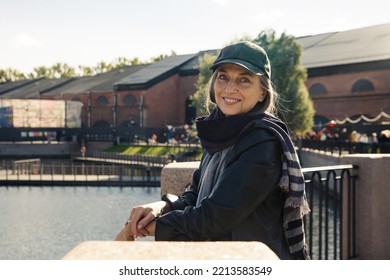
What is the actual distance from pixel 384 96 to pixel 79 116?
126ft

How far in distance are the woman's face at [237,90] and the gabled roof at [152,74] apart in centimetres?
5637

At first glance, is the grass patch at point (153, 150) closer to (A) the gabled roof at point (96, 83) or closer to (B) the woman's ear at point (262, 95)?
(A) the gabled roof at point (96, 83)

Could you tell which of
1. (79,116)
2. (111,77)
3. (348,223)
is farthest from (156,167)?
(348,223)

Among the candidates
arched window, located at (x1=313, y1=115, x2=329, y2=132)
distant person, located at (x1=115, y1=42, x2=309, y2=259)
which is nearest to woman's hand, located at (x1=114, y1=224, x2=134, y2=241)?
distant person, located at (x1=115, y1=42, x2=309, y2=259)

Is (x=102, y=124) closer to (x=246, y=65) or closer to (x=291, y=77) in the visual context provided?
(x=291, y=77)

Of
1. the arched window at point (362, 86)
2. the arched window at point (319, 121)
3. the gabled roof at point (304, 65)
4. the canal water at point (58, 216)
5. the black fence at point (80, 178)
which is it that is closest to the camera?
the canal water at point (58, 216)

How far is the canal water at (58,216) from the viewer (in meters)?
22.9

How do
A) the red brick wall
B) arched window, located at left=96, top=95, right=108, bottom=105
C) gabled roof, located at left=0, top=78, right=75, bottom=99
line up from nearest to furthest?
1. the red brick wall
2. arched window, located at left=96, top=95, right=108, bottom=105
3. gabled roof, located at left=0, top=78, right=75, bottom=99

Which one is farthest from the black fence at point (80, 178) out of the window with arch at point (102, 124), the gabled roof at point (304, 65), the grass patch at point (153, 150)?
the window with arch at point (102, 124)

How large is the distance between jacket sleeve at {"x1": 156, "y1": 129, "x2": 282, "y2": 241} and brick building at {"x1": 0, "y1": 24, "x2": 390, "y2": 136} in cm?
4250

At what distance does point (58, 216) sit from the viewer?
28.9m

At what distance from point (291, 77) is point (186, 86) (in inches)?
890

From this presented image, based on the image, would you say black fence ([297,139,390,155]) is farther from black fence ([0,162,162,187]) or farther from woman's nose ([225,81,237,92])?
woman's nose ([225,81,237,92])

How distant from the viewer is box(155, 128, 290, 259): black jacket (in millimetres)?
2021
